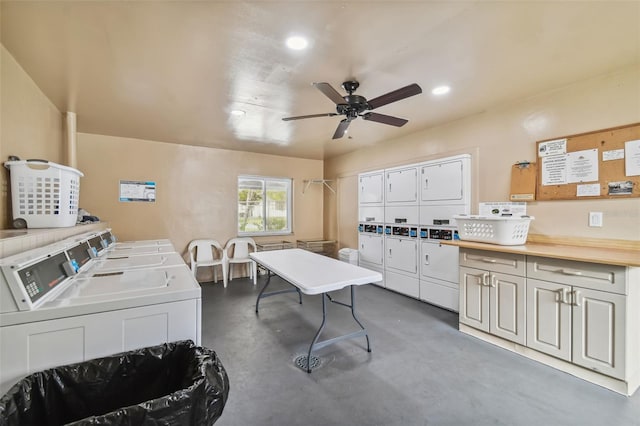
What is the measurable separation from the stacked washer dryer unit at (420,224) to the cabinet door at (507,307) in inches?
30.6

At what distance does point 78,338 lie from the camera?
43.9 inches

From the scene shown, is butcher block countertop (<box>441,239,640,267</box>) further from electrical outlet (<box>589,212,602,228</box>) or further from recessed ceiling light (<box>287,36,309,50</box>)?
recessed ceiling light (<box>287,36,309,50</box>)

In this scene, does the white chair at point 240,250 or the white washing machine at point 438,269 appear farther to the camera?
the white chair at point 240,250

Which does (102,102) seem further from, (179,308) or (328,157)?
(328,157)

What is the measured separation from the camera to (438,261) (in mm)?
3645

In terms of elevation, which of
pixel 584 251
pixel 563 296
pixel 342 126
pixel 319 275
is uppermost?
pixel 342 126

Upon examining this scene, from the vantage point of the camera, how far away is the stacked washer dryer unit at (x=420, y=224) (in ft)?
11.4

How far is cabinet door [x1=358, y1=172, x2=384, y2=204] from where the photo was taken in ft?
15.1

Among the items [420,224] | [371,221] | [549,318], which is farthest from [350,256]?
[549,318]

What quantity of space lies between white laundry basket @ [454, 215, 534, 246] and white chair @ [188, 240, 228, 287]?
12.7 ft

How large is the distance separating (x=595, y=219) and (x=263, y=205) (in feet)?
16.1

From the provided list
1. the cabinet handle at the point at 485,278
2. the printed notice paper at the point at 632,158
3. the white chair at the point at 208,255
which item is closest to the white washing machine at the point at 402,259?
the cabinet handle at the point at 485,278

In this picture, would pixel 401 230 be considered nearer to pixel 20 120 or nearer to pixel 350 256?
pixel 350 256

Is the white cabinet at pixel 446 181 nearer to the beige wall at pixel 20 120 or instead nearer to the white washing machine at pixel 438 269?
the white washing machine at pixel 438 269
